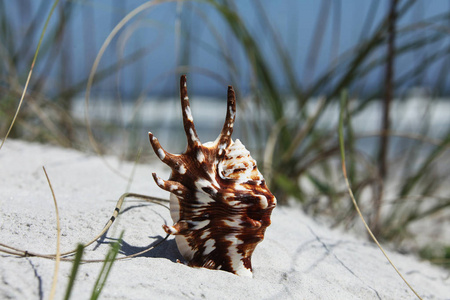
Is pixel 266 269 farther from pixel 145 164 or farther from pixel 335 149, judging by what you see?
pixel 145 164

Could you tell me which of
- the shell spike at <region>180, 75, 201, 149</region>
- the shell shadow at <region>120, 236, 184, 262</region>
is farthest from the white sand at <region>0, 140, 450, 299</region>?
the shell spike at <region>180, 75, 201, 149</region>

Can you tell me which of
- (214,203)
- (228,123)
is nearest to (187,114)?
(228,123)

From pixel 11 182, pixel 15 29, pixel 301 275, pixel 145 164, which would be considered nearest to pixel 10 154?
pixel 11 182

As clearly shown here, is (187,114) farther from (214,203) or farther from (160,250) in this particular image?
(160,250)

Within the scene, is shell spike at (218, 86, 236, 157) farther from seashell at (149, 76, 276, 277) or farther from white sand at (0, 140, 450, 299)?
white sand at (0, 140, 450, 299)

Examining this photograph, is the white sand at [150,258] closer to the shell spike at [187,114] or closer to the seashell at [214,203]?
the seashell at [214,203]
